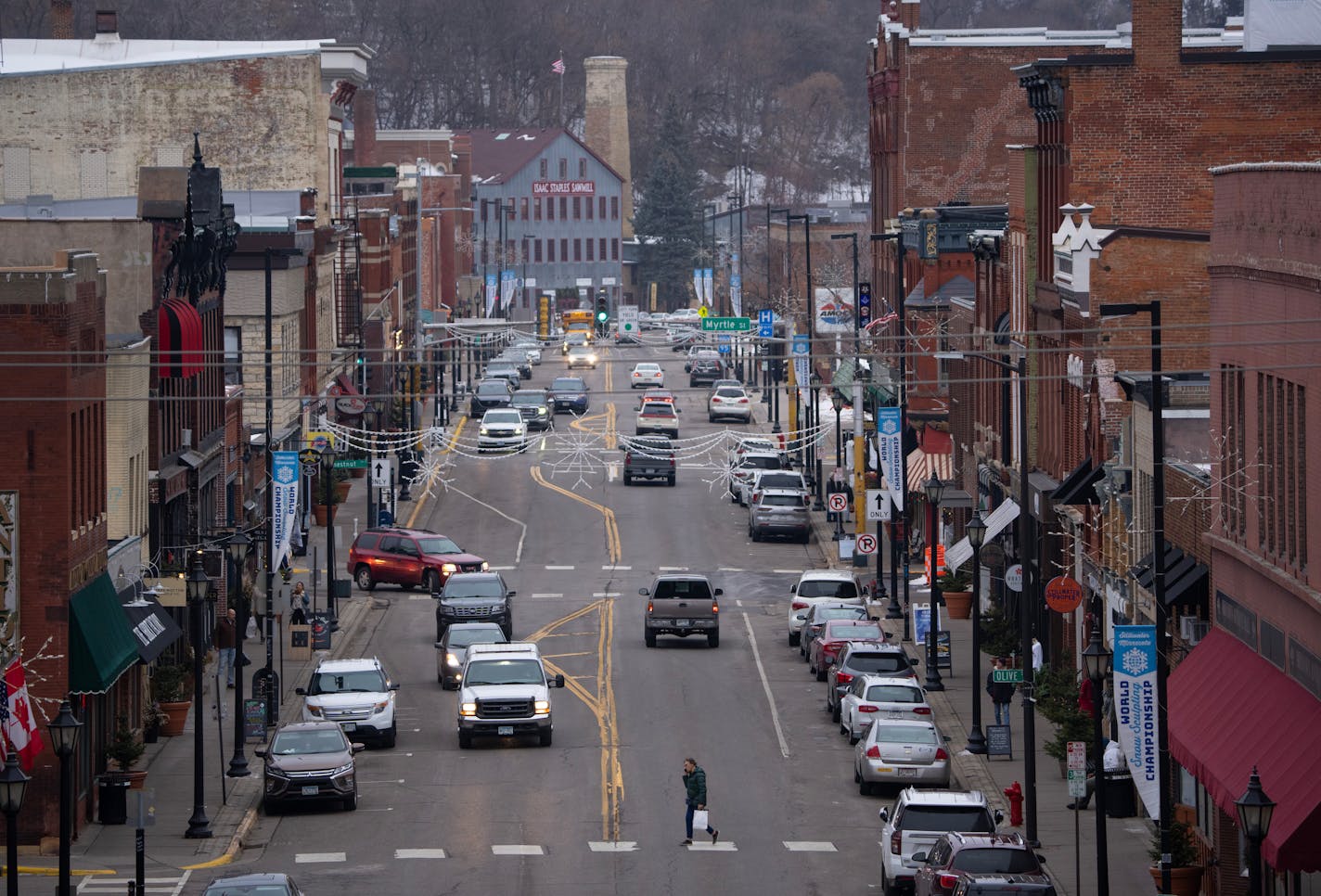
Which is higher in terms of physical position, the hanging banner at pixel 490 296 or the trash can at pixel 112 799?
the hanging banner at pixel 490 296

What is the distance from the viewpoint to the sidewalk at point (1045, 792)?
2955cm

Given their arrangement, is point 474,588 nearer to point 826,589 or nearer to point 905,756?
point 826,589

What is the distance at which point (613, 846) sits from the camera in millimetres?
31875

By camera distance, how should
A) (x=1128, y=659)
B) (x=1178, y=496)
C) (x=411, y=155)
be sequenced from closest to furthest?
(x=1128, y=659) → (x=1178, y=496) → (x=411, y=155)

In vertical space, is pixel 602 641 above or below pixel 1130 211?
below

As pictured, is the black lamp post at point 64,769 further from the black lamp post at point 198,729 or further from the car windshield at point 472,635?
the car windshield at point 472,635

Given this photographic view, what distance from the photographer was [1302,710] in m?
24.7

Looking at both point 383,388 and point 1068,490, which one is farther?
point 383,388

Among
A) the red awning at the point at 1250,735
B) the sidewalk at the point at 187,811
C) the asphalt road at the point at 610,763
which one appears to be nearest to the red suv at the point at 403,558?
the asphalt road at the point at 610,763

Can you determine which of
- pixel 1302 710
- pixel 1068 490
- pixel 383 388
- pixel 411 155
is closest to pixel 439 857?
pixel 1302 710

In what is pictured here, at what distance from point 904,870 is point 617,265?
150442 mm

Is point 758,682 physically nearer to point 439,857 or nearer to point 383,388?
point 439,857

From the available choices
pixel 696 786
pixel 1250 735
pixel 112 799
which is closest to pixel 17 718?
pixel 112 799

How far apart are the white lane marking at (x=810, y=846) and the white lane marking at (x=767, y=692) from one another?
642 cm
